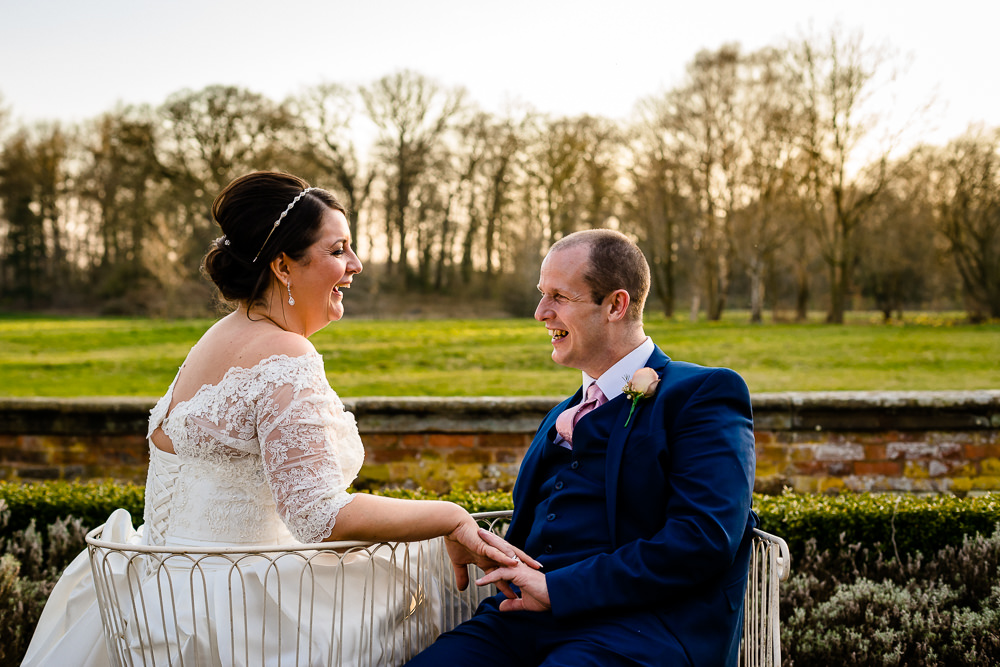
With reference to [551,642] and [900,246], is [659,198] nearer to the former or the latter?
[900,246]

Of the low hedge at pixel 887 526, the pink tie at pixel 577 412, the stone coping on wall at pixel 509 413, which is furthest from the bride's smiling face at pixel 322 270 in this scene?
the stone coping on wall at pixel 509 413

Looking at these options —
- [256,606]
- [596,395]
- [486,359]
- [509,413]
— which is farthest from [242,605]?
[486,359]

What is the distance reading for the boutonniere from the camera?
2.43 m

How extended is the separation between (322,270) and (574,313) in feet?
2.83

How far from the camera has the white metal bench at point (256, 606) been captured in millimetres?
2234

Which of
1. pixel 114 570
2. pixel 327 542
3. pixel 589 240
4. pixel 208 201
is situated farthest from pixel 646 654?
pixel 208 201

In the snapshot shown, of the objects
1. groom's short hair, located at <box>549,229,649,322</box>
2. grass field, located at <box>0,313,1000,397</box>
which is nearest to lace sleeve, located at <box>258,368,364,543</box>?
groom's short hair, located at <box>549,229,649,322</box>

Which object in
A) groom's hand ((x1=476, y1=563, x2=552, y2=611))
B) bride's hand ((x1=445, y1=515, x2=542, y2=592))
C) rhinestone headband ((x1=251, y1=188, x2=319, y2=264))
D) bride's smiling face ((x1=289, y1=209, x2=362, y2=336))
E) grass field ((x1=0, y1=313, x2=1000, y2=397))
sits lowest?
grass field ((x1=0, y1=313, x2=1000, y2=397))

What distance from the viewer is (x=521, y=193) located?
3356 cm

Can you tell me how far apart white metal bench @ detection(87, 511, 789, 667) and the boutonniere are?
1.91 ft

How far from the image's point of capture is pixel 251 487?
2.37 m

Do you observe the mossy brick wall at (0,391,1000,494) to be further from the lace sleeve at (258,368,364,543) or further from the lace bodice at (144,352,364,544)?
the lace sleeve at (258,368,364,543)

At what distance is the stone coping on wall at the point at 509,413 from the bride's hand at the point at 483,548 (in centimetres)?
360

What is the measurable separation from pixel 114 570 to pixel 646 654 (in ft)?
5.36
